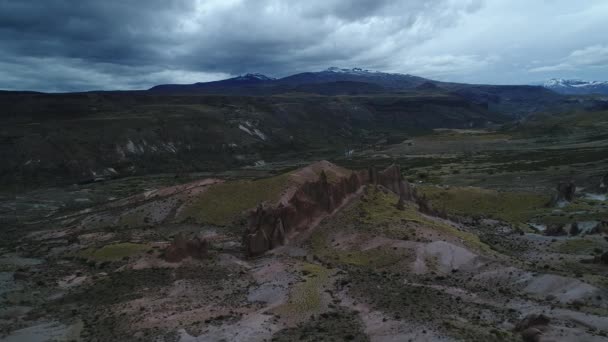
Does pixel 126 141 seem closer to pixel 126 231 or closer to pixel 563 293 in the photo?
pixel 126 231

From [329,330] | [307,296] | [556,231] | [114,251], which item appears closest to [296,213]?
[307,296]

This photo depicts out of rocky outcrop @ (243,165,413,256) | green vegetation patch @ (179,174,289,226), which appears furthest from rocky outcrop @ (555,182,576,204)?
green vegetation patch @ (179,174,289,226)

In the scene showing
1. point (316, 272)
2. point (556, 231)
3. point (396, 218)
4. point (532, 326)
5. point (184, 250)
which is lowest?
point (556, 231)

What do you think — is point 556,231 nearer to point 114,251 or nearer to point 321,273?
point 321,273

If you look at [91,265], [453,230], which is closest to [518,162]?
[453,230]

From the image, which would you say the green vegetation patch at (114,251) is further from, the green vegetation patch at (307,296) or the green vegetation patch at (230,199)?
the green vegetation patch at (307,296)

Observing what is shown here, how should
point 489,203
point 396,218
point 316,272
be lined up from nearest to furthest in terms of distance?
point 316,272 → point 396,218 → point 489,203

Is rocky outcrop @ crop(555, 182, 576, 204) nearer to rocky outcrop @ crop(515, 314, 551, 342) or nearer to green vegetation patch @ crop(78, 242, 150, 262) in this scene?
rocky outcrop @ crop(515, 314, 551, 342)
